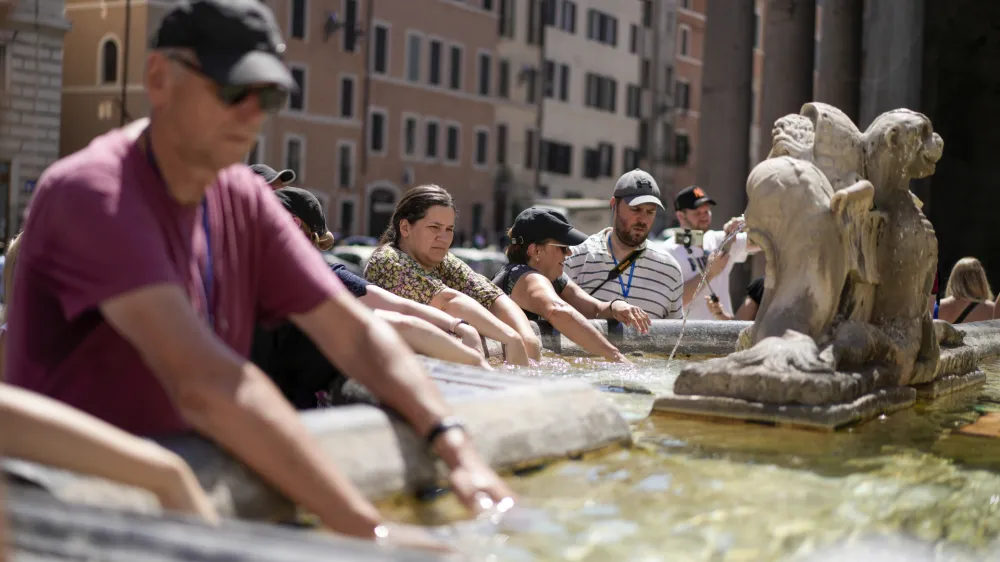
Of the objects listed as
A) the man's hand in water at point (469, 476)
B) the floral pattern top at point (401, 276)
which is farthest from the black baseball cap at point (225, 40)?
the floral pattern top at point (401, 276)

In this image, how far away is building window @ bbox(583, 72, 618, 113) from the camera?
58062mm

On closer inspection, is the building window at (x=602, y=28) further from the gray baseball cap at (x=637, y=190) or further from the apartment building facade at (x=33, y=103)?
the gray baseball cap at (x=637, y=190)

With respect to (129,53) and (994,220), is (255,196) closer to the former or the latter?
(994,220)

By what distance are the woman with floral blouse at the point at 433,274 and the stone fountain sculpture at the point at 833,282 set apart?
3.94 feet

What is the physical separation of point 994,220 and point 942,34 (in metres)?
2.27

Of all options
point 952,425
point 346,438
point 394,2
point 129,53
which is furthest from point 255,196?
point 394,2

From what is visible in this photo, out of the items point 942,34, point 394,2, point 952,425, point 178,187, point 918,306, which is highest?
point 394,2

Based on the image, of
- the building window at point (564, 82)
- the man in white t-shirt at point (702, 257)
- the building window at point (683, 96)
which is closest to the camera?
the man in white t-shirt at point (702, 257)

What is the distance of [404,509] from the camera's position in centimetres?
318

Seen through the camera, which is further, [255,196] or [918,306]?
[918,306]

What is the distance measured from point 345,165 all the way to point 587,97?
1495cm

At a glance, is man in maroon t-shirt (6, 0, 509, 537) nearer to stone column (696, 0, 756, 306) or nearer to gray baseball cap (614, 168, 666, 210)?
gray baseball cap (614, 168, 666, 210)

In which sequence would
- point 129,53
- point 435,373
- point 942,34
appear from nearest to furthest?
point 435,373 < point 942,34 < point 129,53

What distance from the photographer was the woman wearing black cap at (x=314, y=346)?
4000 mm
